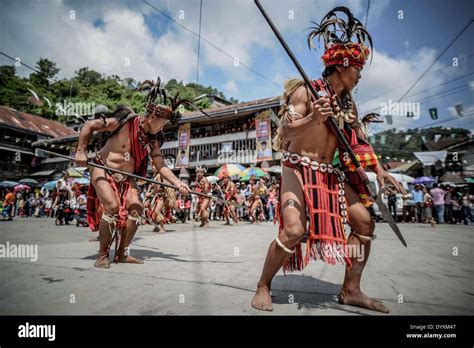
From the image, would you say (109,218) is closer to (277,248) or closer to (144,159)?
(144,159)

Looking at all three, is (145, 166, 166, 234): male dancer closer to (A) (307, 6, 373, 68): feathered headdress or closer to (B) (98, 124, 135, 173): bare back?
(B) (98, 124, 135, 173): bare back

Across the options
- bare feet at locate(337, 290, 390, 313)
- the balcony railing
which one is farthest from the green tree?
the balcony railing

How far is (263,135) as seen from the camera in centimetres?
2211

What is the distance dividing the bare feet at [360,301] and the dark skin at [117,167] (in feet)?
6.86

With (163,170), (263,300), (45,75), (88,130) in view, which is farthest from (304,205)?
(45,75)

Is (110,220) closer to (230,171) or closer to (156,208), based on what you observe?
(156,208)

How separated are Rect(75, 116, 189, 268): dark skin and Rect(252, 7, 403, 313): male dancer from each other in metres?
1.74

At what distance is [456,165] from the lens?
2211 centimetres

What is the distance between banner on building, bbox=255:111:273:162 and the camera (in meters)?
21.7

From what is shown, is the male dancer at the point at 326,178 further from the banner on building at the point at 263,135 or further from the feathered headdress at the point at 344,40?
the banner on building at the point at 263,135

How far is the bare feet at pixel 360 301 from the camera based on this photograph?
206cm

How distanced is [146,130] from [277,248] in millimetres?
2482
